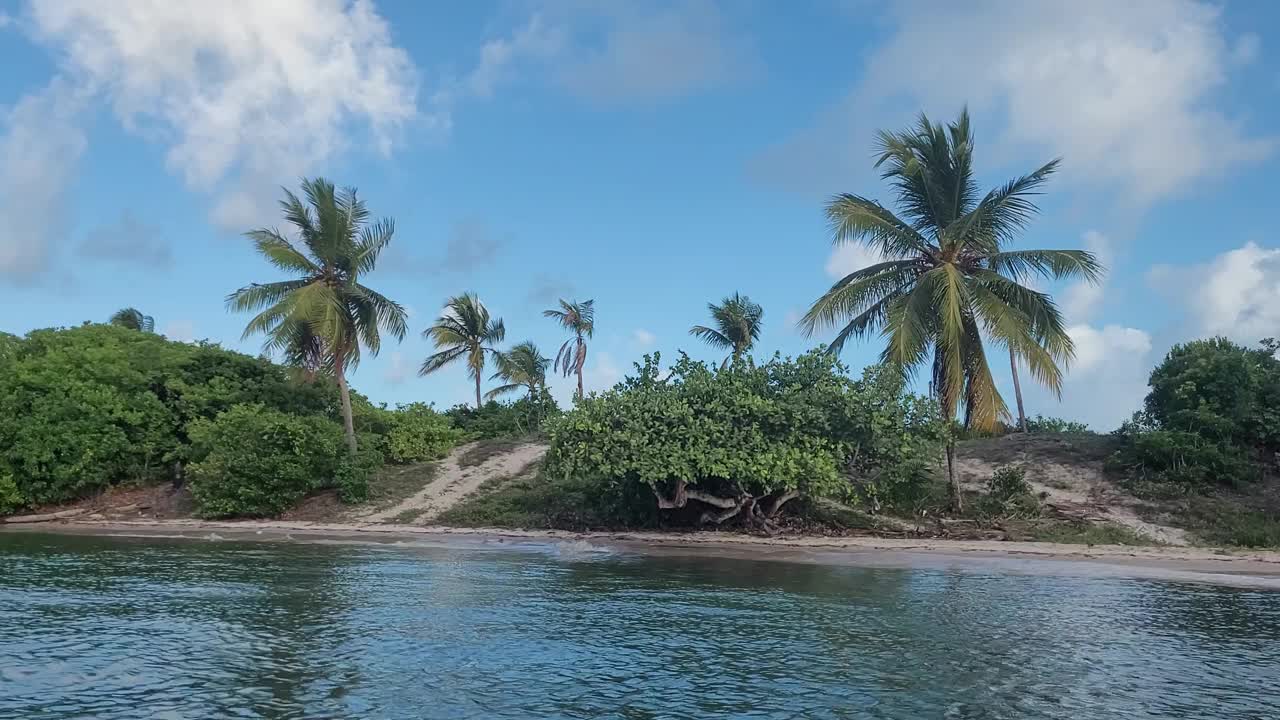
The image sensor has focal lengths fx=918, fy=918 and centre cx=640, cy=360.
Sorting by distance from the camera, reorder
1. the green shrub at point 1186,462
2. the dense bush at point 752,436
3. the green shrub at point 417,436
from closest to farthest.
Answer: the dense bush at point 752,436 → the green shrub at point 1186,462 → the green shrub at point 417,436

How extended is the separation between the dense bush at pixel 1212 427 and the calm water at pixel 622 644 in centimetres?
1022

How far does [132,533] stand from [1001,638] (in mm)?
25282

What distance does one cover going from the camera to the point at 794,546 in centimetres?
2369

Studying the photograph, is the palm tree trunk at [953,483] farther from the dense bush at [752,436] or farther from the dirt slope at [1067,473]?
the dirt slope at [1067,473]

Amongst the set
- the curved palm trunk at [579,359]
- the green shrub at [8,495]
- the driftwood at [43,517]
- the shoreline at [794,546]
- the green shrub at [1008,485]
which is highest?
the curved palm trunk at [579,359]

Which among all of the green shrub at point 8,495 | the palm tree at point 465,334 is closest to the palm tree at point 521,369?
the palm tree at point 465,334

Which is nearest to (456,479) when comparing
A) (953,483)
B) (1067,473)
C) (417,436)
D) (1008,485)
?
(417,436)

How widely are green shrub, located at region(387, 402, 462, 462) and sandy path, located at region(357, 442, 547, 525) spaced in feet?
1.97

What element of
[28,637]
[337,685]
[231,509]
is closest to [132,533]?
[231,509]

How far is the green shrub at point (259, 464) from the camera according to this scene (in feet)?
97.1

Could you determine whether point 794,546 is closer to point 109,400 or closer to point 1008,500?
point 1008,500

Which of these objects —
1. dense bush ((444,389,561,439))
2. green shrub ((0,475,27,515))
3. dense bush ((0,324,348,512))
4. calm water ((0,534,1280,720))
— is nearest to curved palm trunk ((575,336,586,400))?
dense bush ((444,389,561,439))

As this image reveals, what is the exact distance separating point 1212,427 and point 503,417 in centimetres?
2907

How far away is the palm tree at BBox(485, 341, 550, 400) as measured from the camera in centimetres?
4653
